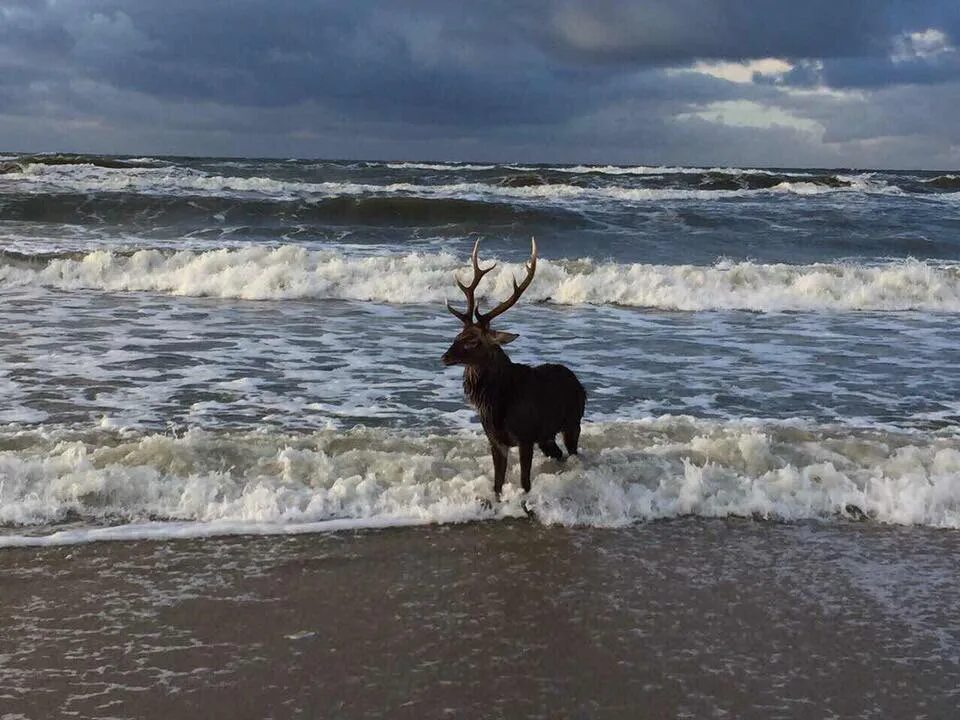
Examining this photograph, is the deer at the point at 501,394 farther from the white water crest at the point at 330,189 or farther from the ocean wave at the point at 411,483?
the white water crest at the point at 330,189

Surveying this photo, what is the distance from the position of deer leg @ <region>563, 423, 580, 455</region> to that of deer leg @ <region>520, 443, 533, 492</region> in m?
0.53

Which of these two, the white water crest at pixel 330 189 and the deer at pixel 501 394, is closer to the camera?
the deer at pixel 501 394

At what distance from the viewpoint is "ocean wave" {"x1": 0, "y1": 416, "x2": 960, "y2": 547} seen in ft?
15.9

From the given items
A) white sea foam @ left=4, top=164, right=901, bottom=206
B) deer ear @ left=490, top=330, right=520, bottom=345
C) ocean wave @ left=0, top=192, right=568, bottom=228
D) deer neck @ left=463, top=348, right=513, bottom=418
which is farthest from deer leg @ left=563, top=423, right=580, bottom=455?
white sea foam @ left=4, top=164, right=901, bottom=206

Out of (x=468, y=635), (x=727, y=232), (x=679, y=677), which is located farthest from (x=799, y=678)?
(x=727, y=232)

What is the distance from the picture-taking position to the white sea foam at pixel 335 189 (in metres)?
30.7

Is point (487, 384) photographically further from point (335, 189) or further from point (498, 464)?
point (335, 189)

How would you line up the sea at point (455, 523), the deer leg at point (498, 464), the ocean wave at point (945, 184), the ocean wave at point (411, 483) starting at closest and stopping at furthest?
the sea at point (455, 523), the ocean wave at point (411, 483), the deer leg at point (498, 464), the ocean wave at point (945, 184)

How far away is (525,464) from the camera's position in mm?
5148

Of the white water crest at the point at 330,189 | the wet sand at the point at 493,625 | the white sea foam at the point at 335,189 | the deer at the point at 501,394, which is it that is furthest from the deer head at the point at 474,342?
the white water crest at the point at 330,189

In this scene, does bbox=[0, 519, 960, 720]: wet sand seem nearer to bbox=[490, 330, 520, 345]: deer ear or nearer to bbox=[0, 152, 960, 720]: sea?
bbox=[0, 152, 960, 720]: sea

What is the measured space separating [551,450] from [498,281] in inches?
414

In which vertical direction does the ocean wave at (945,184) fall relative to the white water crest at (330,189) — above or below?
above

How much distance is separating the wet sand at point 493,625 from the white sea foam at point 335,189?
2615cm
